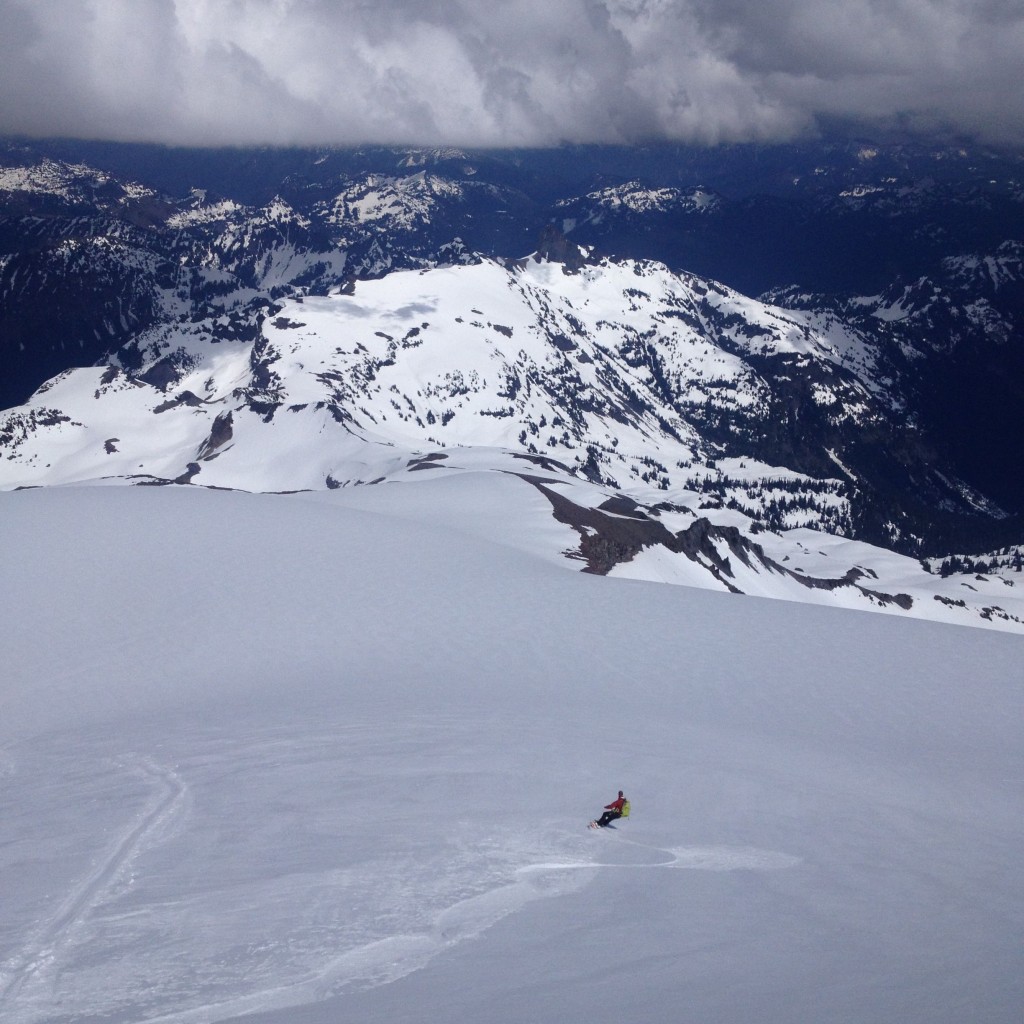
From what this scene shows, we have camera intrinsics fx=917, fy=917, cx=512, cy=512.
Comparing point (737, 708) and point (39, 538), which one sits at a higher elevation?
point (39, 538)

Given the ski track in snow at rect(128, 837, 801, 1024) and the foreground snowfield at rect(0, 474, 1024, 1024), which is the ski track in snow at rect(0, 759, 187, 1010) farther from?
the ski track in snow at rect(128, 837, 801, 1024)

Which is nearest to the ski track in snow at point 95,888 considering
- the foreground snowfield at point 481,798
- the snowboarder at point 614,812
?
the foreground snowfield at point 481,798

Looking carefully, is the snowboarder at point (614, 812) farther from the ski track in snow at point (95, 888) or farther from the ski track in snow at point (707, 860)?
the ski track in snow at point (95, 888)

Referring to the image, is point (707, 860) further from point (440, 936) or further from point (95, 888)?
point (95, 888)

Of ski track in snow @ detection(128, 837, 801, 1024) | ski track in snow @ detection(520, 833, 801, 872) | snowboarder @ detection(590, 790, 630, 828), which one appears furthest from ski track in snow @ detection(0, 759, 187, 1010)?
snowboarder @ detection(590, 790, 630, 828)

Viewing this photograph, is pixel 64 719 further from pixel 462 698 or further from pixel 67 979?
pixel 67 979

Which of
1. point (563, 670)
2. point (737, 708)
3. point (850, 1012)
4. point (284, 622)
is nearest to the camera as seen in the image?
point (850, 1012)

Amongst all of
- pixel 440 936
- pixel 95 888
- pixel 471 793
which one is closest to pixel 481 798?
pixel 471 793

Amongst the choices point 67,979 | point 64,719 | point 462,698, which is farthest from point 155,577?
point 67,979
